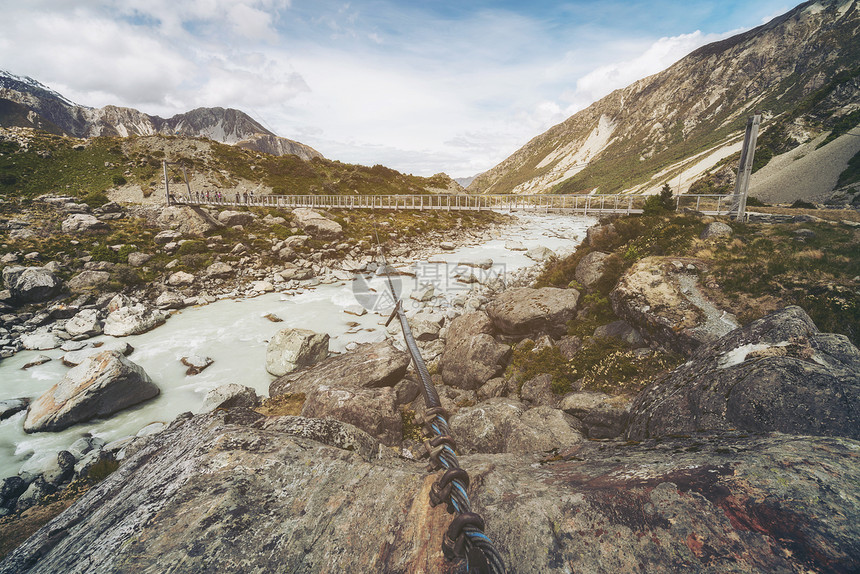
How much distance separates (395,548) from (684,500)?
262cm

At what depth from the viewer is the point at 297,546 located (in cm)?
283

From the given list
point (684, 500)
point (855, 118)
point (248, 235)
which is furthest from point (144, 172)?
point (855, 118)

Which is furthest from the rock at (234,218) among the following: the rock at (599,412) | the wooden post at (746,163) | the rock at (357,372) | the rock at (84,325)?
the wooden post at (746,163)

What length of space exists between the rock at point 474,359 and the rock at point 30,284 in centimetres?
2201

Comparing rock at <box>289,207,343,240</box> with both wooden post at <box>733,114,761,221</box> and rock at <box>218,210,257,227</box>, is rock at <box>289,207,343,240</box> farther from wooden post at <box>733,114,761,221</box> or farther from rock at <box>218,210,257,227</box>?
wooden post at <box>733,114,761,221</box>

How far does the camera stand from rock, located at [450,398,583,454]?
21.4 feet

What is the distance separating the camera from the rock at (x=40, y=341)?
13336 millimetres

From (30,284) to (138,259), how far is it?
603 cm

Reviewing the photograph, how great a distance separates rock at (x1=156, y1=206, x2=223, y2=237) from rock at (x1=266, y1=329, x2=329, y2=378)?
2248cm

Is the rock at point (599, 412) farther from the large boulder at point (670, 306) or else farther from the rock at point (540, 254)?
the rock at point (540, 254)

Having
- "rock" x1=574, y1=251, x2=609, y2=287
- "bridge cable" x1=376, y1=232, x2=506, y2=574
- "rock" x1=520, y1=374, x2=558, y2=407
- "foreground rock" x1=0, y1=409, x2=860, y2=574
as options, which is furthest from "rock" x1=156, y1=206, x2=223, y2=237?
"bridge cable" x1=376, y1=232, x2=506, y2=574

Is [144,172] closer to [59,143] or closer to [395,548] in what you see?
[59,143]

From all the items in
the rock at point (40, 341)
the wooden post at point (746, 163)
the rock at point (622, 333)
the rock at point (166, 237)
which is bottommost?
the rock at point (40, 341)

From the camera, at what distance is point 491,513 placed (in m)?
3.29
